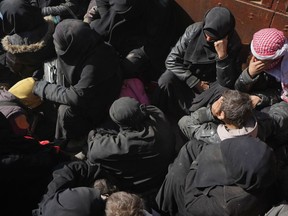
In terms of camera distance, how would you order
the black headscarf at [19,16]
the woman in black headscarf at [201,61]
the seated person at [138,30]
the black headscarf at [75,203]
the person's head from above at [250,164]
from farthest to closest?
the seated person at [138,30]
the black headscarf at [19,16]
the woman in black headscarf at [201,61]
the black headscarf at [75,203]
the person's head from above at [250,164]

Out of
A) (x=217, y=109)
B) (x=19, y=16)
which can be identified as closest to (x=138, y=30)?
(x=19, y=16)

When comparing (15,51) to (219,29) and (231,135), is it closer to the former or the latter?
(219,29)

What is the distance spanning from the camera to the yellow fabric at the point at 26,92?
140 inches

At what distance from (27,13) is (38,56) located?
449 mm

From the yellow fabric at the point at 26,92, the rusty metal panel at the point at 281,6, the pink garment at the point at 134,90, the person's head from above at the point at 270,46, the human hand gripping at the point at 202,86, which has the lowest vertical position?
the yellow fabric at the point at 26,92

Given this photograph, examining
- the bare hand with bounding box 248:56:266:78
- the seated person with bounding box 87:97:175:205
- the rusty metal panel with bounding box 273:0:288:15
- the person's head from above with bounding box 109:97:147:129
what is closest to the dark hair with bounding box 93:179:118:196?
the seated person with bounding box 87:97:175:205

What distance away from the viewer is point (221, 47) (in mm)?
3311

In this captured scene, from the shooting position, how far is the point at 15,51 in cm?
374

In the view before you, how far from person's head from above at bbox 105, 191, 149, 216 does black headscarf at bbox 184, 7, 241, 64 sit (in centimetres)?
172

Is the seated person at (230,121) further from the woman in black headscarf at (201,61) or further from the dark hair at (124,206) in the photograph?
the dark hair at (124,206)

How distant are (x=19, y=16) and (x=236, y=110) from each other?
2.42 m

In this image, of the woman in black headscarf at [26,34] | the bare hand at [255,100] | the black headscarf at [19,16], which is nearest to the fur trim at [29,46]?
the woman in black headscarf at [26,34]

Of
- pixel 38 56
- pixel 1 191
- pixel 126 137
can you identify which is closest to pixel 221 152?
pixel 126 137

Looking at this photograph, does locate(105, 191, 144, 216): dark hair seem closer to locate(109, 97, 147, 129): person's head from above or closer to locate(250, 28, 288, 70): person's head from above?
locate(109, 97, 147, 129): person's head from above
